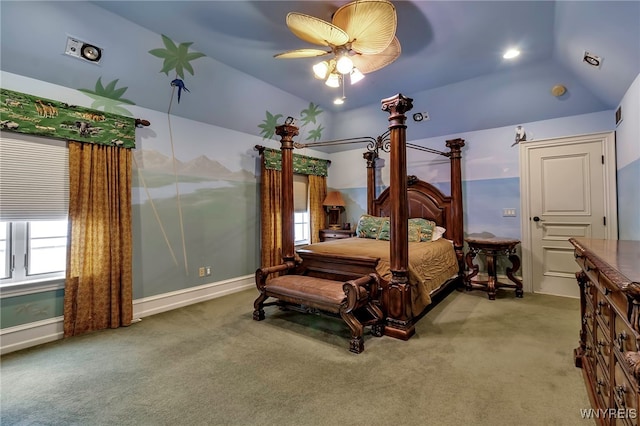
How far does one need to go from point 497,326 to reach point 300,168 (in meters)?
3.70

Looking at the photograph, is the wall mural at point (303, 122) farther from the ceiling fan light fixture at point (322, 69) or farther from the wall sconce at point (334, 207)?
the ceiling fan light fixture at point (322, 69)

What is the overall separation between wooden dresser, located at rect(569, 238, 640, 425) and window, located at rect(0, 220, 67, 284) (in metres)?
3.99

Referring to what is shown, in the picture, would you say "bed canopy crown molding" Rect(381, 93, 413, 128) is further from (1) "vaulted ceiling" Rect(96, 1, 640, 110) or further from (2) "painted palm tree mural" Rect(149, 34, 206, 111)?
(2) "painted palm tree mural" Rect(149, 34, 206, 111)

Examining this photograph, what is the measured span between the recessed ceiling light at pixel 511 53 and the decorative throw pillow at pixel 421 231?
220 cm

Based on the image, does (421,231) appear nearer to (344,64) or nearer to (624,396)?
(344,64)

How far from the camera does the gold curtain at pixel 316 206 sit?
5.47m

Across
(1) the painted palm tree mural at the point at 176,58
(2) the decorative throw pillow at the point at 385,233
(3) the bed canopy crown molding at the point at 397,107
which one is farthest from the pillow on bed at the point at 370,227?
(1) the painted palm tree mural at the point at 176,58

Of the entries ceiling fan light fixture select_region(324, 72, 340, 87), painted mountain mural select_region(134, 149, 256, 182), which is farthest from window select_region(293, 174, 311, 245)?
ceiling fan light fixture select_region(324, 72, 340, 87)

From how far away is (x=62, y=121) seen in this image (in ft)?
8.91

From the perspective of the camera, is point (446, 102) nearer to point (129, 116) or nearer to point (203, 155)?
point (203, 155)

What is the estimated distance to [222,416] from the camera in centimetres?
169

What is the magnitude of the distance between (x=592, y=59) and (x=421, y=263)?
255 centimetres

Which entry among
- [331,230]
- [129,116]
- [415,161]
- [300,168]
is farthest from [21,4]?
[415,161]

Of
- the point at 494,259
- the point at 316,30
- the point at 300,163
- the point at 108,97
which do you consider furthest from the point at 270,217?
the point at 494,259
